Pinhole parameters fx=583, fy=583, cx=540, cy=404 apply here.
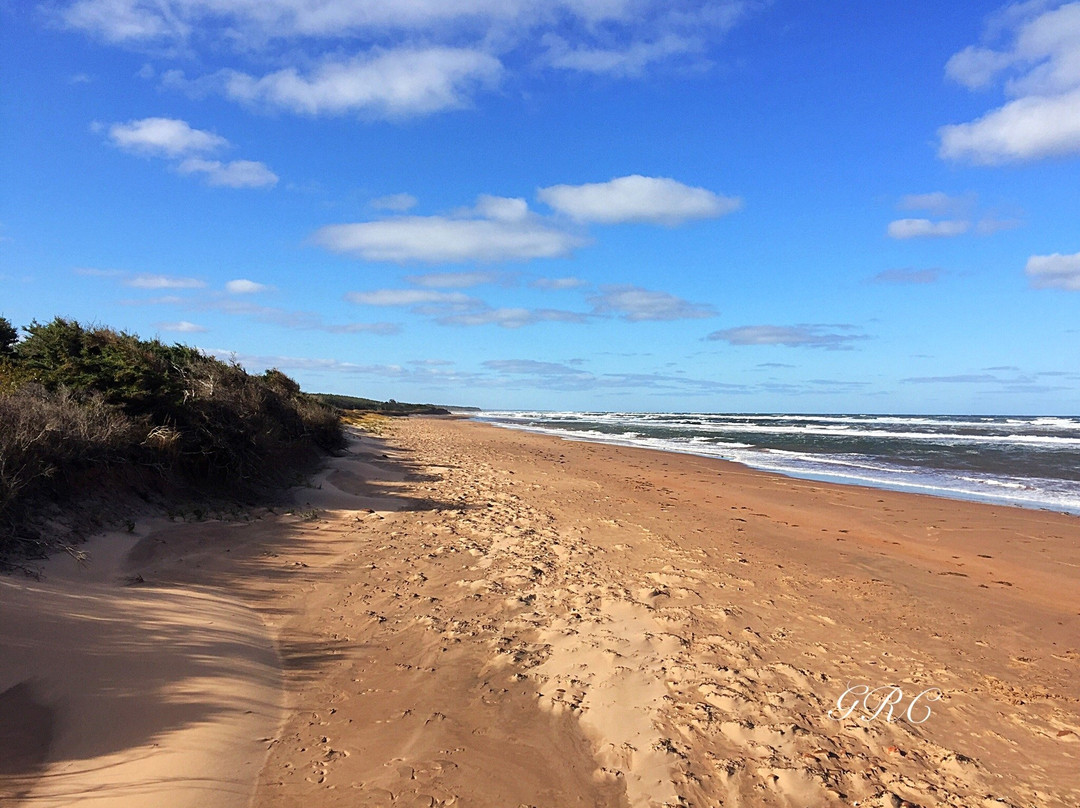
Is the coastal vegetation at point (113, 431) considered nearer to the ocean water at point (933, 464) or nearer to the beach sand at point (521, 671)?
the beach sand at point (521, 671)

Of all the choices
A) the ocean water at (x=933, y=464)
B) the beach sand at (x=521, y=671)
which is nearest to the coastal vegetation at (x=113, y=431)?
the beach sand at (x=521, y=671)

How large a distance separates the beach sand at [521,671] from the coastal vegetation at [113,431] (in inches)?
30.0

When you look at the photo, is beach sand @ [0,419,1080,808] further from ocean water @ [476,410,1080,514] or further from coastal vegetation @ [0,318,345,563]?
ocean water @ [476,410,1080,514]

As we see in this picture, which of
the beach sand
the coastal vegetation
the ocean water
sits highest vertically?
the coastal vegetation

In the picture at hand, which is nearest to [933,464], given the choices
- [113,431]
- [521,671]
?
[521,671]

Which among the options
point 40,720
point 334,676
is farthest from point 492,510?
point 40,720

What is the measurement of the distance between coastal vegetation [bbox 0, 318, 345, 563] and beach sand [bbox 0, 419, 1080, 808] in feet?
2.50

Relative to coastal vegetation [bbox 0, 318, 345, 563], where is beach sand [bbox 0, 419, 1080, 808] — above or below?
below

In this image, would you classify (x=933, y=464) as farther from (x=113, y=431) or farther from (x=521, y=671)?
(x=113, y=431)

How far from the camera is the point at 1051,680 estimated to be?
4.66m

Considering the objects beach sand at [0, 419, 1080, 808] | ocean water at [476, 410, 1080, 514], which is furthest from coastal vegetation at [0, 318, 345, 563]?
ocean water at [476, 410, 1080, 514]

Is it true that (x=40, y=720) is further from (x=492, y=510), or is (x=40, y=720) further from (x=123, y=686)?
(x=492, y=510)

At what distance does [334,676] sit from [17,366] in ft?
28.5

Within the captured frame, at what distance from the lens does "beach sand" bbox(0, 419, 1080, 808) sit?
125 inches
